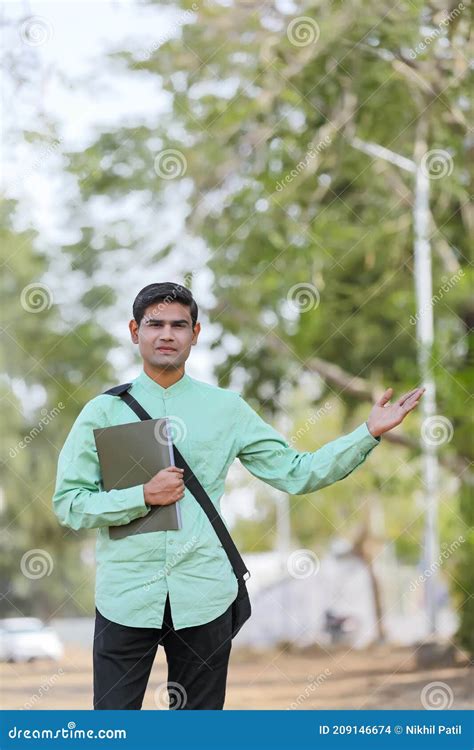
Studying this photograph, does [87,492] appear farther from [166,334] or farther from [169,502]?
[166,334]

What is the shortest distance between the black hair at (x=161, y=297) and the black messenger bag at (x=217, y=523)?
0.23 meters

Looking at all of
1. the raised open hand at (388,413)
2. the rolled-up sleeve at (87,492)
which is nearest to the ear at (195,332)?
the rolled-up sleeve at (87,492)

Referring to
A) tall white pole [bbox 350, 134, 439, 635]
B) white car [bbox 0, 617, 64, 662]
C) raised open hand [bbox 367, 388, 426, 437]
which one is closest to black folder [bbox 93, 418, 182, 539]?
raised open hand [bbox 367, 388, 426, 437]

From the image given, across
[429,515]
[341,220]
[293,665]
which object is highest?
[341,220]

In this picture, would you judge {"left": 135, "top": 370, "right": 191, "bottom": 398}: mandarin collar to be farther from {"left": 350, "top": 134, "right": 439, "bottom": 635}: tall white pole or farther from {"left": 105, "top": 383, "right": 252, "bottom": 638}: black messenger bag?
{"left": 350, "top": 134, "right": 439, "bottom": 635}: tall white pole

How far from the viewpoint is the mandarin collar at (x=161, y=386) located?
3914 mm

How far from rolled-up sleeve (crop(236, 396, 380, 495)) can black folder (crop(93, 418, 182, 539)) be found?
0.92ft

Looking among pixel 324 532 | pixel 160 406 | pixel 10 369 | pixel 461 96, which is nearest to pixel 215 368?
pixel 461 96

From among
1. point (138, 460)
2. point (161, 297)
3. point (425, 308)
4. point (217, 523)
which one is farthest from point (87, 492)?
point (425, 308)

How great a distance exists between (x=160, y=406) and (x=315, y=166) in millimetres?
10459

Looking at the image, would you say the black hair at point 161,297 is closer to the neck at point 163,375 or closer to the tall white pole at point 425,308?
the neck at point 163,375

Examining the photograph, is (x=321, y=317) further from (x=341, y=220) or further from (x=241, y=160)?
(x=241, y=160)
